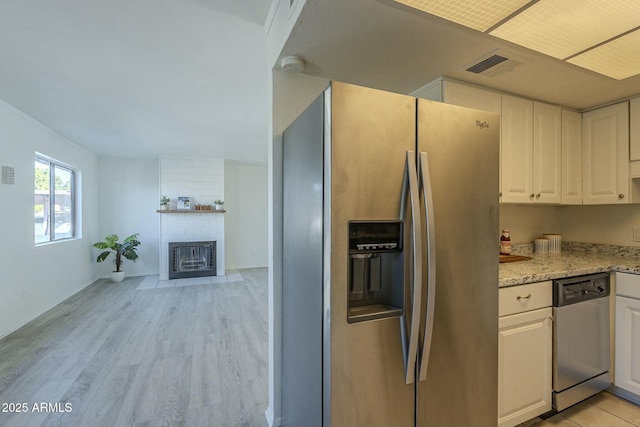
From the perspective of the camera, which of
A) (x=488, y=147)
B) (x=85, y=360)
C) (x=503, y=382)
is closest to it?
(x=488, y=147)

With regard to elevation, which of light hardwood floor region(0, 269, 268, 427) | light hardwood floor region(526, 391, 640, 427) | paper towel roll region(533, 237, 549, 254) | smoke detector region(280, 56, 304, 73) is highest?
smoke detector region(280, 56, 304, 73)

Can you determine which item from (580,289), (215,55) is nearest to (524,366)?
(580,289)

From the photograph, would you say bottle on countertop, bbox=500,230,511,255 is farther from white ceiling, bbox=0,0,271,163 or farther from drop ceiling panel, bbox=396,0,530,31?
white ceiling, bbox=0,0,271,163

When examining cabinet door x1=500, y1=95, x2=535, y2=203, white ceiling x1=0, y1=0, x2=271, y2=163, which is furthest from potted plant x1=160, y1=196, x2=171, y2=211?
cabinet door x1=500, y1=95, x2=535, y2=203

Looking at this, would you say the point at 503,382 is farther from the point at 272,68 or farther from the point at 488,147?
the point at 272,68

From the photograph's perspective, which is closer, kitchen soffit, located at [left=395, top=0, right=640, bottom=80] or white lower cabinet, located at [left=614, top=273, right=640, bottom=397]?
kitchen soffit, located at [left=395, top=0, right=640, bottom=80]

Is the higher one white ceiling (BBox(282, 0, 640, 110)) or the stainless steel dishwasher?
white ceiling (BBox(282, 0, 640, 110))

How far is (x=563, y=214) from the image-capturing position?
285 cm

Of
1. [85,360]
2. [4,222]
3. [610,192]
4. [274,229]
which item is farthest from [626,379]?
[4,222]

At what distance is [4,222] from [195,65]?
286 centimetres

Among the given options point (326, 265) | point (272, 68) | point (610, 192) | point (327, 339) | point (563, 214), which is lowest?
point (327, 339)

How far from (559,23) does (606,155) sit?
1.60m

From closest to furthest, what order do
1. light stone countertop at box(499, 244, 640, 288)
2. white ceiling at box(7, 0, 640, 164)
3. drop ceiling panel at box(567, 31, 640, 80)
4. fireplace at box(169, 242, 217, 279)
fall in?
white ceiling at box(7, 0, 640, 164)
drop ceiling panel at box(567, 31, 640, 80)
light stone countertop at box(499, 244, 640, 288)
fireplace at box(169, 242, 217, 279)

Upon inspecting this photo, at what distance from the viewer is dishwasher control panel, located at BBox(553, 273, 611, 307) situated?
1.75 m
